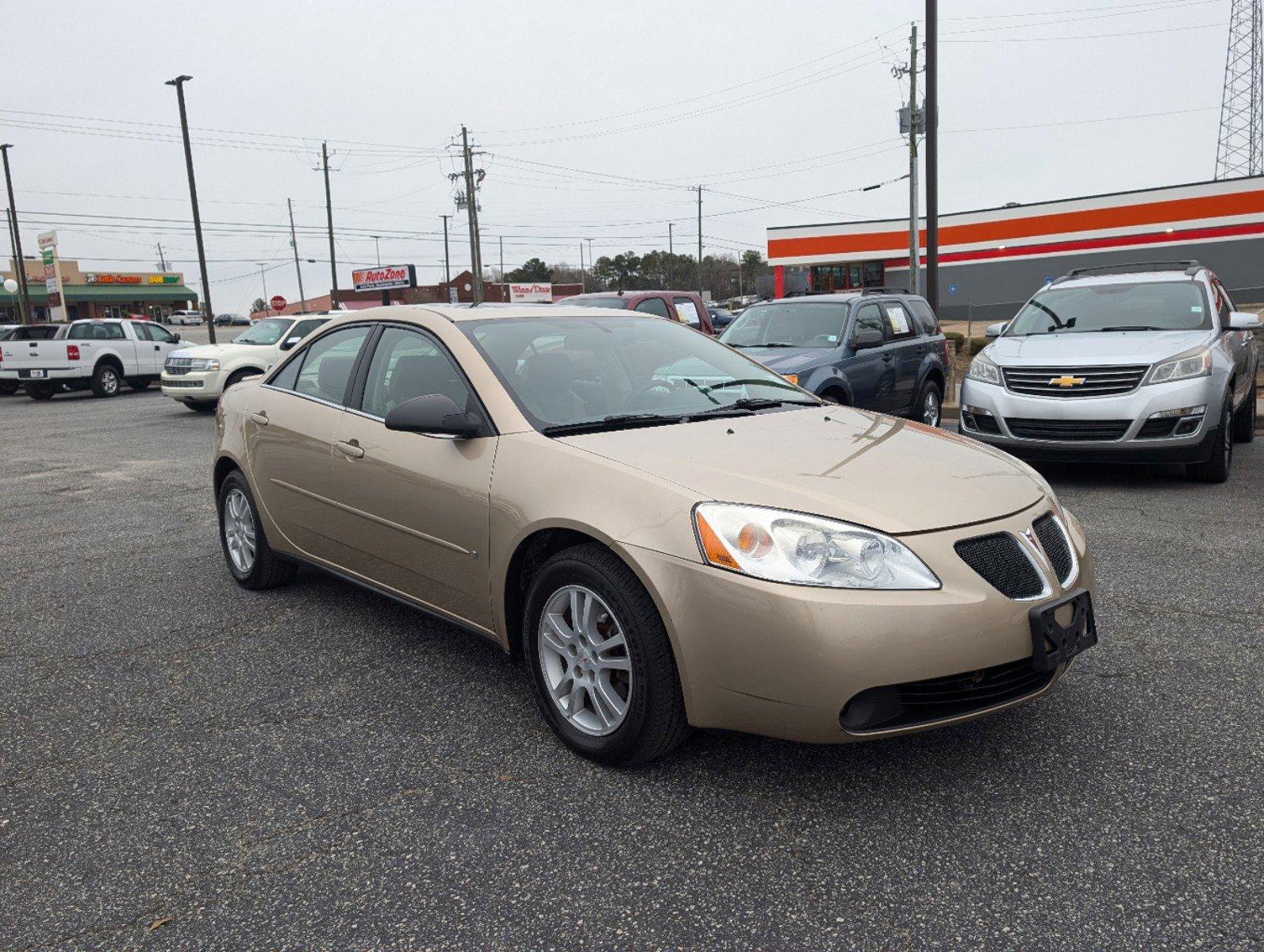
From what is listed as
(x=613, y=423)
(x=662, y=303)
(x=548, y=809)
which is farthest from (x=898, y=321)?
(x=548, y=809)

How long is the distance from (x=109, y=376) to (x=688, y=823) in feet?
77.0

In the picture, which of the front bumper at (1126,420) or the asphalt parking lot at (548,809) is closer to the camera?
the asphalt parking lot at (548,809)

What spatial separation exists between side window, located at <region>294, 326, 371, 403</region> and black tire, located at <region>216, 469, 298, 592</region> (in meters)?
0.73

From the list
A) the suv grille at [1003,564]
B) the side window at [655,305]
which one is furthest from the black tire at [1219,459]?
the side window at [655,305]

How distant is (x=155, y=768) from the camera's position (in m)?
3.30

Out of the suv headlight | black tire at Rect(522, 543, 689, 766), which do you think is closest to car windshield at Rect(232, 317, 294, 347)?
the suv headlight

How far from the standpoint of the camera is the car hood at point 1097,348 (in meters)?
7.57

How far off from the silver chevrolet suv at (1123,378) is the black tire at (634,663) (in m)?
5.68

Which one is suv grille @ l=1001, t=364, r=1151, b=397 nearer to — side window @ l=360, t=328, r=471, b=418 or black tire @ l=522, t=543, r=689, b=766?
side window @ l=360, t=328, r=471, b=418

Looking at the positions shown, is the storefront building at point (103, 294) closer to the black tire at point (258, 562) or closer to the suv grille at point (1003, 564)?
the black tire at point (258, 562)

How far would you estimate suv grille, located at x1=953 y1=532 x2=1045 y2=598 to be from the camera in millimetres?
2881

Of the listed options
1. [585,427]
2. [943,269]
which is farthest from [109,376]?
[943,269]

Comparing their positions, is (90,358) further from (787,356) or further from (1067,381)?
(1067,381)

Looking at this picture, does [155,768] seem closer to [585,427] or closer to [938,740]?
[585,427]
